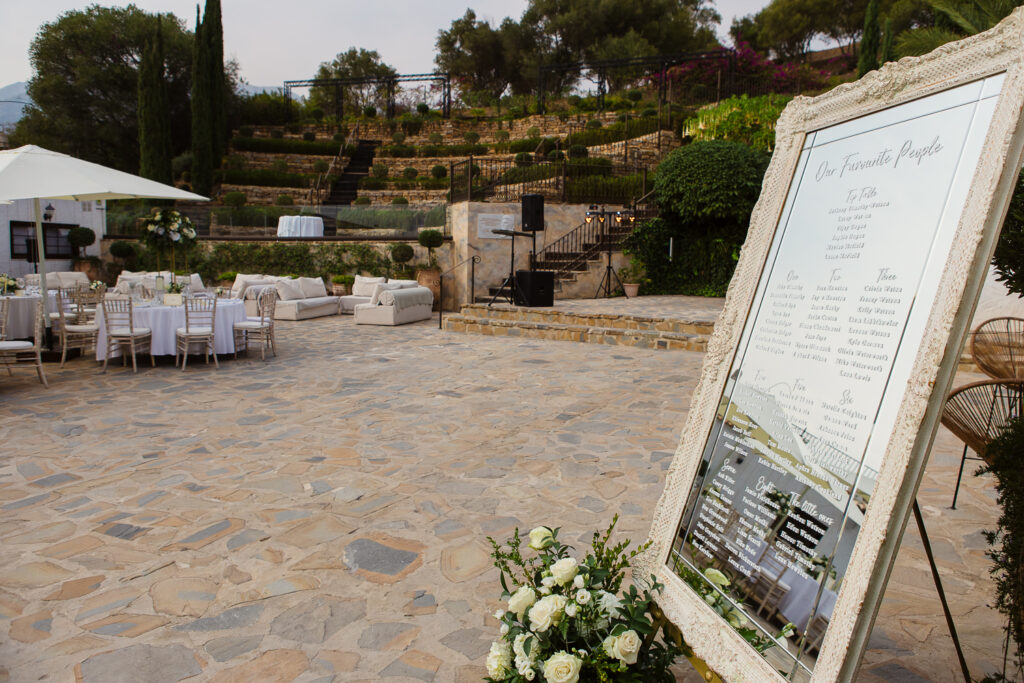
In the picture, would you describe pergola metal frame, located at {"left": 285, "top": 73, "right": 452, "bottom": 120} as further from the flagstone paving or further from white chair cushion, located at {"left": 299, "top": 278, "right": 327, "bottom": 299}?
the flagstone paving

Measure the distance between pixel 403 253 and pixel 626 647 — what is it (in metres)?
13.7

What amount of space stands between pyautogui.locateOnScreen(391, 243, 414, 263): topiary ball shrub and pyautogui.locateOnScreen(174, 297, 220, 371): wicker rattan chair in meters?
7.20

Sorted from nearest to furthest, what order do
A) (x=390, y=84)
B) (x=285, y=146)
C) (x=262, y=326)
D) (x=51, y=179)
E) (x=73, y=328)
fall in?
(x=51, y=179) < (x=73, y=328) < (x=262, y=326) < (x=285, y=146) < (x=390, y=84)

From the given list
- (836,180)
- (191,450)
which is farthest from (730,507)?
(191,450)

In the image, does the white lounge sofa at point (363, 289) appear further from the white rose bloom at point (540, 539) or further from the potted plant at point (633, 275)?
the white rose bloom at point (540, 539)

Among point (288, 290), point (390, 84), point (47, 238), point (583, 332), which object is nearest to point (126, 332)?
point (288, 290)

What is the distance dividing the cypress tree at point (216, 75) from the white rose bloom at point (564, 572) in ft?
91.2

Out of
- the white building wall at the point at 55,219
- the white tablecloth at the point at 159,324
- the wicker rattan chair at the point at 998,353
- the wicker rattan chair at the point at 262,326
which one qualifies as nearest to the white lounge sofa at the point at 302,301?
the wicker rattan chair at the point at 262,326

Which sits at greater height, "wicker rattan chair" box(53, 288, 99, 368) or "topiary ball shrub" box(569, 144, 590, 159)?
"topiary ball shrub" box(569, 144, 590, 159)

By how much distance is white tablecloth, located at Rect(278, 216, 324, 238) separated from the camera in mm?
16781

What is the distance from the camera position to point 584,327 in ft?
33.0

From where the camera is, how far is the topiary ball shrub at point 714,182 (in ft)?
45.3

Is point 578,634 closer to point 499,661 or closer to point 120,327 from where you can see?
point 499,661

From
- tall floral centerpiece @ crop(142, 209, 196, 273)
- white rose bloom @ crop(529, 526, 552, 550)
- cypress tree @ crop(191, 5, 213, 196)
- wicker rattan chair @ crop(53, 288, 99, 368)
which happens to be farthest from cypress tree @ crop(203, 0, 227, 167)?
white rose bloom @ crop(529, 526, 552, 550)
